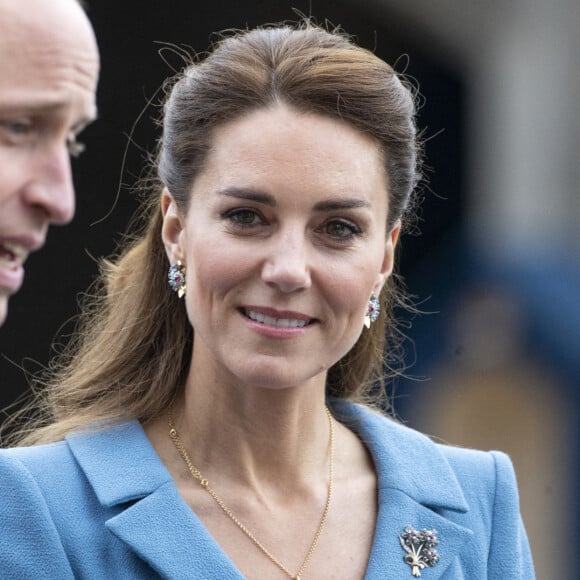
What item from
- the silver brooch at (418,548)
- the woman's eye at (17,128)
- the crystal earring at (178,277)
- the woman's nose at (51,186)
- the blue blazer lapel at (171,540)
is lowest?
the blue blazer lapel at (171,540)

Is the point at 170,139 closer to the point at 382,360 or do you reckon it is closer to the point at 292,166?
the point at 292,166

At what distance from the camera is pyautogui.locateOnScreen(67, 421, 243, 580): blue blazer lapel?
11.2 ft

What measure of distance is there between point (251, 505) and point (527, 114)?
283 inches

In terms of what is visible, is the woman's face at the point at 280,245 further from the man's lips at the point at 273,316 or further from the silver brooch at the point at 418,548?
the silver brooch at the point at 418,548

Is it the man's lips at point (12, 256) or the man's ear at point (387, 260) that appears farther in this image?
the man's ear at point (387, 260)

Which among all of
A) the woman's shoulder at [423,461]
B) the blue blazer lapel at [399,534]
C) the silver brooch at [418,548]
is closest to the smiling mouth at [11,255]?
the blue blazer lapel at [399,534]

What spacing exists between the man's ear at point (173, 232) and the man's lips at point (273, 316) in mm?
292

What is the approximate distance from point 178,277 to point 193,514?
22.5 inches

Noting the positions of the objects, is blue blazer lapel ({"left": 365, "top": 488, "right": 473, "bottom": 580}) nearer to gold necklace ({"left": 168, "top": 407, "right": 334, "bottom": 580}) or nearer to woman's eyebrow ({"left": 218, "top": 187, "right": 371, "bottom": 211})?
gold necklace ({"left": 168, "top": 407, "right": 334, "bottom": 580})

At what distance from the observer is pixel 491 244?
885cm

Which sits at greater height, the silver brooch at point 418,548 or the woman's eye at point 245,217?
the woman's eye at point 245,217

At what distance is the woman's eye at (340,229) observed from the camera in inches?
140

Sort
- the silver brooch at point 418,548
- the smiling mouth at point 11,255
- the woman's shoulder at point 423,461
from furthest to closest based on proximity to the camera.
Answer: the woman's shoulder at point 423,461 < the silver brooch at point 418,548 < the smiling mouth at point 11,255

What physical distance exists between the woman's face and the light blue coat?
354 mm
